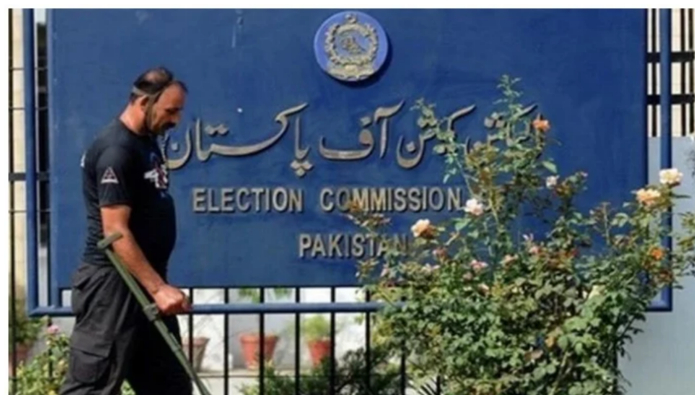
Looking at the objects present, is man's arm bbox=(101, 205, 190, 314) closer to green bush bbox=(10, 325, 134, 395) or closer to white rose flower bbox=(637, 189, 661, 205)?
green bush bbox=(10, 325, 134, 395)

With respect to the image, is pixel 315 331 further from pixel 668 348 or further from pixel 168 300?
pixel 168 300

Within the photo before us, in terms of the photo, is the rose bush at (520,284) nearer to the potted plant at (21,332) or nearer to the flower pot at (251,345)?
the potted plant at (21,332)

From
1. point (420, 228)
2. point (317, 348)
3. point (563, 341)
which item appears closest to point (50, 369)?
point (420, 228)

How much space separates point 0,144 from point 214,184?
81 cm

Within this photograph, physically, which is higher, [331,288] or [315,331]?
[331,288]

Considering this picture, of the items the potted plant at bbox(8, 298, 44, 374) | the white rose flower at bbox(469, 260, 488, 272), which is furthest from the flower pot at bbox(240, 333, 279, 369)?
the white rose flower at bbox(469, 260, 488, 272)

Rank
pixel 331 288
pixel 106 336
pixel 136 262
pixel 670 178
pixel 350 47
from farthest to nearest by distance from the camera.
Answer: pixel 331 288 → pixel 350 47 → pixel 670 178 → pixel 106 336 → pixel 136 262

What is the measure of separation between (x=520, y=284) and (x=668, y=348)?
108cm

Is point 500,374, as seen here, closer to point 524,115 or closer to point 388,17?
point 524,115

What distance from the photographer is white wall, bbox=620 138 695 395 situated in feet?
20.7

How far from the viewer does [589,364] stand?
18.0 feet

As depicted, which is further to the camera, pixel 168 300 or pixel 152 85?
pixel 152 85

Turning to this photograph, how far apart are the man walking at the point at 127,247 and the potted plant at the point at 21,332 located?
1.06 metres

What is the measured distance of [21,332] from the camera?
8.10 metres
